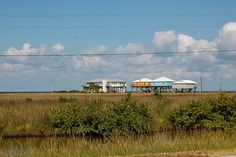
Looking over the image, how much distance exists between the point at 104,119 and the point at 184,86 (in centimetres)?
11932

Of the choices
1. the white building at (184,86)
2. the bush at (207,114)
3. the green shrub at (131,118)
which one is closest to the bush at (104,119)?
the green shrub at (131,118)

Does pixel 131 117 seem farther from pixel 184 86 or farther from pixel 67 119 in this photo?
pixel 184 86

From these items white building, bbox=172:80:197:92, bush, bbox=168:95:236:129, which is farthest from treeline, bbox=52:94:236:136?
white building, bbox=172:80:197:92

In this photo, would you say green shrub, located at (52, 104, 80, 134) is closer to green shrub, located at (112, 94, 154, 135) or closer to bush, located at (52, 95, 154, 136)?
bush, located at (52, 95, 154, 136)

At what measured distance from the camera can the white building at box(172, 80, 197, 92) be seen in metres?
147

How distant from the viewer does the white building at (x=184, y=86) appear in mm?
147000

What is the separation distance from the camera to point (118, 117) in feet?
101

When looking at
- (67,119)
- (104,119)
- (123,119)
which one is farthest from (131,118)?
(67,119)

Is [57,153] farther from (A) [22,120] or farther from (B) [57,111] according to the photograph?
(A) [22,120]

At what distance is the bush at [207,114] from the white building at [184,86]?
11444 cm

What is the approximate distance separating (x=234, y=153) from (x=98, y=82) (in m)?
156

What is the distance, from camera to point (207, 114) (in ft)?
103

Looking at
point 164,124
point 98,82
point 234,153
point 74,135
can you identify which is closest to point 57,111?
point 74,135

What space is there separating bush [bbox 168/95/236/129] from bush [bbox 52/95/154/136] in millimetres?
2094
